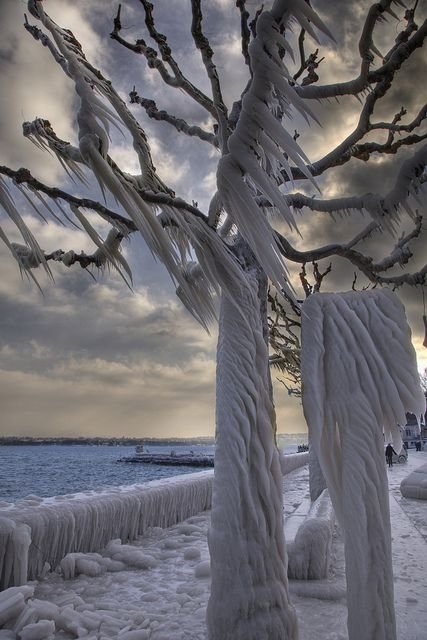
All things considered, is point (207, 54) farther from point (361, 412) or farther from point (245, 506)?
point (245, 506)

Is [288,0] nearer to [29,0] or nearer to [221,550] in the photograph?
[29,0]

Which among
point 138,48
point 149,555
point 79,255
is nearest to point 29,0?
point 138,48

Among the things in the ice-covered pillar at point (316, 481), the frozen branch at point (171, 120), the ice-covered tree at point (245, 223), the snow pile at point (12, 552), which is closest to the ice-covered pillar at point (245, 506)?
the ice-covered tree at point (245, 223)

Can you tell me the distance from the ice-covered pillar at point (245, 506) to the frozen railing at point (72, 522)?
2339 millimetres

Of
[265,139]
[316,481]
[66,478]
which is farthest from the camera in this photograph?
[66,478]

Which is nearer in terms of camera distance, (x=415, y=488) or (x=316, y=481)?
(x=316, y=481)

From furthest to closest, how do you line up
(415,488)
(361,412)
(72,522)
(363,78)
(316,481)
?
1. (415,488)
2. (316,481)
3. (72,522)
4. (363,78)
5. (361,412)

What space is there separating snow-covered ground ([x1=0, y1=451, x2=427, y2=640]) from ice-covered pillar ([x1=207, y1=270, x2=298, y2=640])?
0.68 meters

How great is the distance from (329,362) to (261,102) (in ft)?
5.62

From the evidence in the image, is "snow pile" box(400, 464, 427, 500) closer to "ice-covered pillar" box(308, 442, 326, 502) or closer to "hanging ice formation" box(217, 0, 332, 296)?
"ice-covered pillar" box(308, 442, 326, 502)

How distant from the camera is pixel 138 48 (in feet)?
15.4

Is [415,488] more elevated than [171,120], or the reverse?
[171,120]

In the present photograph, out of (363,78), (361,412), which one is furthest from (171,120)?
(361,412)

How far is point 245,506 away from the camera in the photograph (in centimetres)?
291
